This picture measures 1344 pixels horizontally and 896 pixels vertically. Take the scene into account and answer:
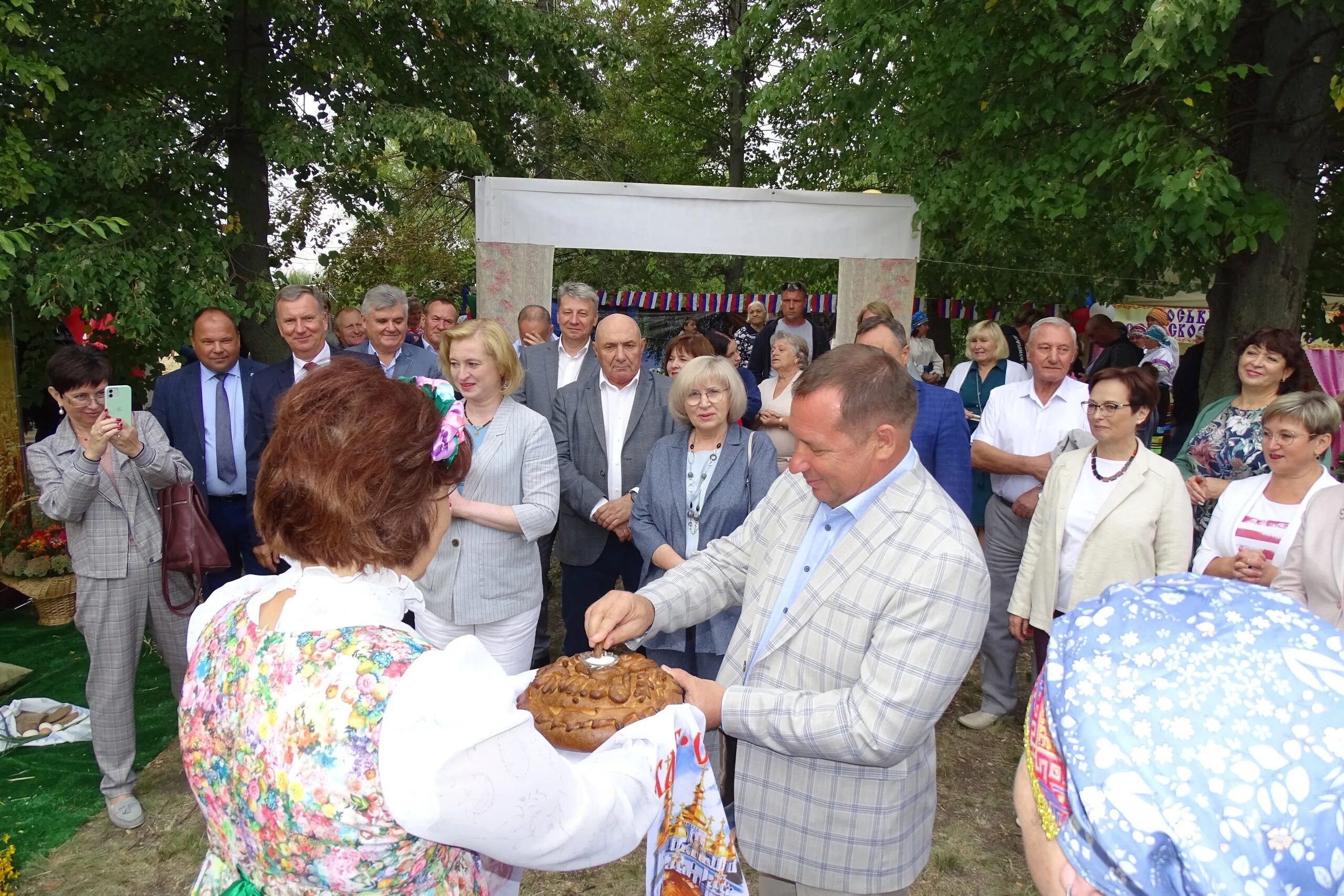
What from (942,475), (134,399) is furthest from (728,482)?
(134,399)

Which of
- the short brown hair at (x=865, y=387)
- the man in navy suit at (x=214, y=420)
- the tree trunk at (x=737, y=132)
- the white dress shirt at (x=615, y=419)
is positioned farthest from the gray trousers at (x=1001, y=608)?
the tree trunk at (x=737, y=132)

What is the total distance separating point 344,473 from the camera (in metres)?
1.46

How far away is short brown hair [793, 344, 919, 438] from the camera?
6.91 feet

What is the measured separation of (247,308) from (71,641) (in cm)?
264

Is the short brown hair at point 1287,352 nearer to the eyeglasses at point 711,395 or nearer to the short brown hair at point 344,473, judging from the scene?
the eyeglasses at point 711,395

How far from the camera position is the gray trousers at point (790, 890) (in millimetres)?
2223

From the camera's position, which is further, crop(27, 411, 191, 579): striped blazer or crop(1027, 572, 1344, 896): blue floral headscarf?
crop(27, 411, 191, 579): striped blazer

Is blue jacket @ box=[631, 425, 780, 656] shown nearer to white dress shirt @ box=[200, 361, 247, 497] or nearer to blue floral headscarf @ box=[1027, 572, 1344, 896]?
white dress shirt @ box=[200, 361, 247, 497]

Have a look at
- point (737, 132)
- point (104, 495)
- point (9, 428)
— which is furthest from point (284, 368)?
point (737, 132)

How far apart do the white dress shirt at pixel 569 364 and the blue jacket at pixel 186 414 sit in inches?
71.1

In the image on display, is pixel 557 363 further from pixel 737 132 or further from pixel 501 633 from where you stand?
pixel 737 132

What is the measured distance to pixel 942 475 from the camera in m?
4.20

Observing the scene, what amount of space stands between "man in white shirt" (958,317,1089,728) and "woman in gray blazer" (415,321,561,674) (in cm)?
259

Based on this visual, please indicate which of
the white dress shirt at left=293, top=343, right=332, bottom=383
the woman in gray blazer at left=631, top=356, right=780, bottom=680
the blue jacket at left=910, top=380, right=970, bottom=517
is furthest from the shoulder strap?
the white dress shirt at left=293, top=343, right=332, bottom=383
